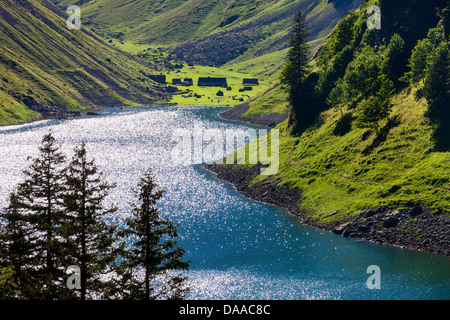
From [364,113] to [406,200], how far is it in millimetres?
34418

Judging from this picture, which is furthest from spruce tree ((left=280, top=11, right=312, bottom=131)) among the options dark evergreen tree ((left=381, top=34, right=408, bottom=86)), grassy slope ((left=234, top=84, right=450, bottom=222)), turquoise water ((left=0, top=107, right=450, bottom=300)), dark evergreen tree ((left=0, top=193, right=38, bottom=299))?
dark evergreen tree ((left=0, top=193, right=38, bottom=299))

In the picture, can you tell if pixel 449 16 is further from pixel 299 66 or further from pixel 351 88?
pixel 299 66

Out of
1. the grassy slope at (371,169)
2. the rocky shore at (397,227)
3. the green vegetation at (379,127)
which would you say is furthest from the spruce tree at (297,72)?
the rocky shore at (397,227)

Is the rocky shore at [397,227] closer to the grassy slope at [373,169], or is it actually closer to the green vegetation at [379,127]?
the green vegetation at [379,127]

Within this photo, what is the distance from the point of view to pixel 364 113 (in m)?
123

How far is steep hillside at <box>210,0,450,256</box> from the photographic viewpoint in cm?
9475

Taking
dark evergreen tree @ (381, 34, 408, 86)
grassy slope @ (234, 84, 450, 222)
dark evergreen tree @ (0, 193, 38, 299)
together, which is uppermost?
dark evergreen tree @ (381, 34, 408, 86)

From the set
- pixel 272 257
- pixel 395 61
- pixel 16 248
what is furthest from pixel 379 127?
pixel 16 248

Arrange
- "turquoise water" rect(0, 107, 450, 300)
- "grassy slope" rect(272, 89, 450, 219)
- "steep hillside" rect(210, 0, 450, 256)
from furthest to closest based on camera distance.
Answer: "grassy slope" rect(272, 89, 450, 219)
"steep hillside" rect(210, 0, 450, 256)
"turquoise water" rect(0, 107, 450, 300)

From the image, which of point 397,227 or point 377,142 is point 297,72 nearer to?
point 377,142

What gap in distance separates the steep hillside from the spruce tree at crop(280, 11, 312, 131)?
163 centimetres

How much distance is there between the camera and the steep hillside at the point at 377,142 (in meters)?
94.8

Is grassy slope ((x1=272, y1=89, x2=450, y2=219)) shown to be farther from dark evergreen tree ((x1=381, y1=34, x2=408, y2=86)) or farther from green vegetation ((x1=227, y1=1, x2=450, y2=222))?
dark evergreen tree ((x1=381, y1=34, x2=408, y2=86))

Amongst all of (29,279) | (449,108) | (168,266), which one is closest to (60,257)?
(29,279)
